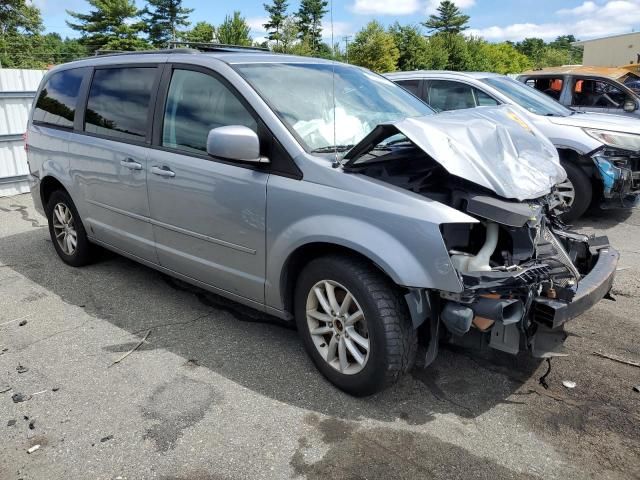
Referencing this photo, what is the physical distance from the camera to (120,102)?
4285 millimetres

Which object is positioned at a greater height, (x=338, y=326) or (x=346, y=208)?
(x=346, y=208)

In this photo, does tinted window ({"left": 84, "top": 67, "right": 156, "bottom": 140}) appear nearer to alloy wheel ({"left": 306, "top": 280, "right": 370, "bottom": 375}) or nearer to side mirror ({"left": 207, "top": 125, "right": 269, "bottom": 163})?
side mirror ({"left": 207, "top": 125, "right": 269, "bottom": 163})

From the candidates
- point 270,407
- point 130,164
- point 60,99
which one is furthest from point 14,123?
point 270,407

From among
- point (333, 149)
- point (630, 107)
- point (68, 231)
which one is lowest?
point (68, 231)

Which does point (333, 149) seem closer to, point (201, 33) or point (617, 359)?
point (617, 359)

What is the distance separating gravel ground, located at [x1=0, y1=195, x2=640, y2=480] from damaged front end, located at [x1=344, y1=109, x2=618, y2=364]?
38cm

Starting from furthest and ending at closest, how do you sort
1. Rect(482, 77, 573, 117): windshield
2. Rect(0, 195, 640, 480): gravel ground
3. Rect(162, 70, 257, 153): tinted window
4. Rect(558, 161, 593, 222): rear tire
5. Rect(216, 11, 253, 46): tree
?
Rect(216, 11, 253, 46): tree
Rect(482, 77, 573, 117): windshield
Rect(558, 161, 593, 222): rear tire
Rect(162, 70, 257, 153): tinted window
Rect(0, 195, 640, 480): gravel ground

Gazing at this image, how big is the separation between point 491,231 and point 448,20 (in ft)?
251

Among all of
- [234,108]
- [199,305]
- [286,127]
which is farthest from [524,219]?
[199,305]

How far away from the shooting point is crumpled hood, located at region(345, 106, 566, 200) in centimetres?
279

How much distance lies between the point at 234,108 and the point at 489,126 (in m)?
1.55

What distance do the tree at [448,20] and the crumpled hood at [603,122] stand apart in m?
69.8

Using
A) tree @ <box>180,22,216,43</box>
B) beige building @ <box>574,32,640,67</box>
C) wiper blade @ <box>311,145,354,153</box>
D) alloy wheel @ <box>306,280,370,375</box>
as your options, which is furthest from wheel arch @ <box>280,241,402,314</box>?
beige building @ <box>574,32,640,67</box>

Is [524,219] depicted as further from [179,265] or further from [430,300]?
[179,265]
